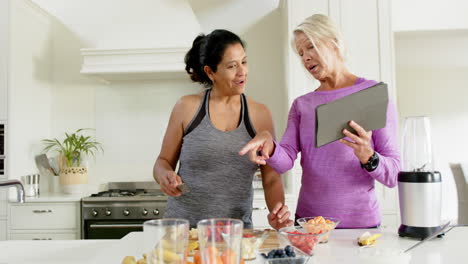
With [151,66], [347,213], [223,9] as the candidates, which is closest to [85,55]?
[151,66]

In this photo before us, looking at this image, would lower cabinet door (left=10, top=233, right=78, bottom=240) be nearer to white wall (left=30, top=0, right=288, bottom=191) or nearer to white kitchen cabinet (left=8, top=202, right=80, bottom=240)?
white kitchen cabinet (left=8, top=202, right=80, bottom=240)

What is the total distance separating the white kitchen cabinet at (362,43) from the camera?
9.68 ft

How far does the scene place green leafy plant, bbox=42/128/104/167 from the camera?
11.7 ft

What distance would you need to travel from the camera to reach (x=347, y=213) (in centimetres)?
147

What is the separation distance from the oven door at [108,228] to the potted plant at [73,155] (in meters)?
0.46

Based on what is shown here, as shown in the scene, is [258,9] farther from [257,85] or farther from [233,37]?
[233,37]

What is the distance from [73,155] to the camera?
357 cm

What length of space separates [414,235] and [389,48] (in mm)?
1975

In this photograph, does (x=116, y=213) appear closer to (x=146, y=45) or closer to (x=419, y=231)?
(x=146, y=45)

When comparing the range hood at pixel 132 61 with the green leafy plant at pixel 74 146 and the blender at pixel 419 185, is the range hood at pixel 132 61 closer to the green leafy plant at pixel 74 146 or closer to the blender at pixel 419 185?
the green leafy plant at pixel 74 146

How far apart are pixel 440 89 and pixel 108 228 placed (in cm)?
499

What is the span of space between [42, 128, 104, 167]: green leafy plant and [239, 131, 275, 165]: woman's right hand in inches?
98.6

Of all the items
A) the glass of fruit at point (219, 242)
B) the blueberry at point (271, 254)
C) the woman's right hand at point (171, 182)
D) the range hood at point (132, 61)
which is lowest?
the blueberry at point (271, 254)

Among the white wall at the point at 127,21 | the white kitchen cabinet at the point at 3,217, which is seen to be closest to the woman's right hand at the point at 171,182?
the white wall at the point at 127,21
